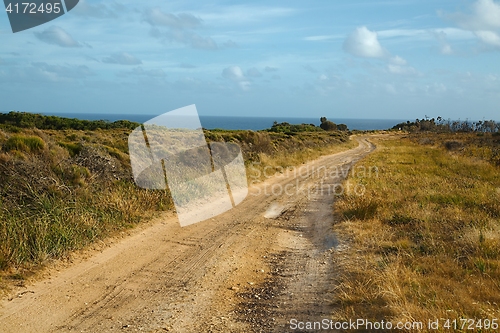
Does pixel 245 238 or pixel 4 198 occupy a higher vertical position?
pixel 4 198

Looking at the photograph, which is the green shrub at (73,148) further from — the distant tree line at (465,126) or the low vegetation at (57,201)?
the distant tree line at (465,126)

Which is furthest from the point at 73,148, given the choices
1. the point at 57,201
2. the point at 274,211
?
the point at 274,211

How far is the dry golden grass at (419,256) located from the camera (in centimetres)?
447

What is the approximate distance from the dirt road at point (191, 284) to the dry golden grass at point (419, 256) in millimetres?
477

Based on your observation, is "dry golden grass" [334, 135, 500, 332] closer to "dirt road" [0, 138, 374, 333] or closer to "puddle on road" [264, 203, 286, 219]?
"dirt road" [0, 138, 374, 333]

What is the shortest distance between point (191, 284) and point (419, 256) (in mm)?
3386

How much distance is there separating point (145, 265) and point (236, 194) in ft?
21.7

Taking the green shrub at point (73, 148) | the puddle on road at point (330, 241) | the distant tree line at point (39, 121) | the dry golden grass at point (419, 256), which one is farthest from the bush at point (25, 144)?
the distant tree line at point (39, 121)

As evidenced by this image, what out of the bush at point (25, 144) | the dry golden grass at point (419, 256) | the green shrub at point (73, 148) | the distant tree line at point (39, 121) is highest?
the distant tree line at point (39, 121)

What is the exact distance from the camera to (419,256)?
6262mm

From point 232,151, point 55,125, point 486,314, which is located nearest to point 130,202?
point 486,314

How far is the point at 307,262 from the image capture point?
6.66 metres

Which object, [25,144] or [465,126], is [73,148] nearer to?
[25,144]

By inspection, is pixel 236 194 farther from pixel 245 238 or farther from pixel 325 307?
pixel 325 307
